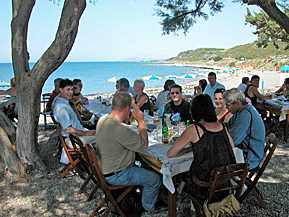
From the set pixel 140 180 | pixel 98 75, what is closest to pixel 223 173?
pixel 140 180

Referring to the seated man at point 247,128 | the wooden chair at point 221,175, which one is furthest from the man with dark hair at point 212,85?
the wooden chair at point 221,175

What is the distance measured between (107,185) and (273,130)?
516cm

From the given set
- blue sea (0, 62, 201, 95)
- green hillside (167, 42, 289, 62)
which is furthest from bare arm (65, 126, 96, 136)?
green hillside (167, 42, 289, 62)

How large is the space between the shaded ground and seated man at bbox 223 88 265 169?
57cm

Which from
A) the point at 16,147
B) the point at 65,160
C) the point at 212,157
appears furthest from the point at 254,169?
the point at 16,147

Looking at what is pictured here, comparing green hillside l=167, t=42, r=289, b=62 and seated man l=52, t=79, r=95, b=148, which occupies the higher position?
green hillside l=167, t=42, r=289, b=62

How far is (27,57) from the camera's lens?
374cm

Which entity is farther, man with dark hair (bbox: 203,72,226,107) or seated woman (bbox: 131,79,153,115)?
man with dark hair (bbox: 203,72,226,107)

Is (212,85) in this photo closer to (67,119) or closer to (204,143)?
(67,119)

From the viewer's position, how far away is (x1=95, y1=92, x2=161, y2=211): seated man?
2.46 meters

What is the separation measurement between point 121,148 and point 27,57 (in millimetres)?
2295

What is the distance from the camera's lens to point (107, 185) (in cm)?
258

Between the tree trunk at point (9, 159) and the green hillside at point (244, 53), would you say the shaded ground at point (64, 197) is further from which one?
the green hillside at point (244, 53)

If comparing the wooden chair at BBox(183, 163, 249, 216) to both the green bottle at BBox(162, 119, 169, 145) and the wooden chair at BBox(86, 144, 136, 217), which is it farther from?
the wooden chair at BBox(86, 144, 136, 217)
